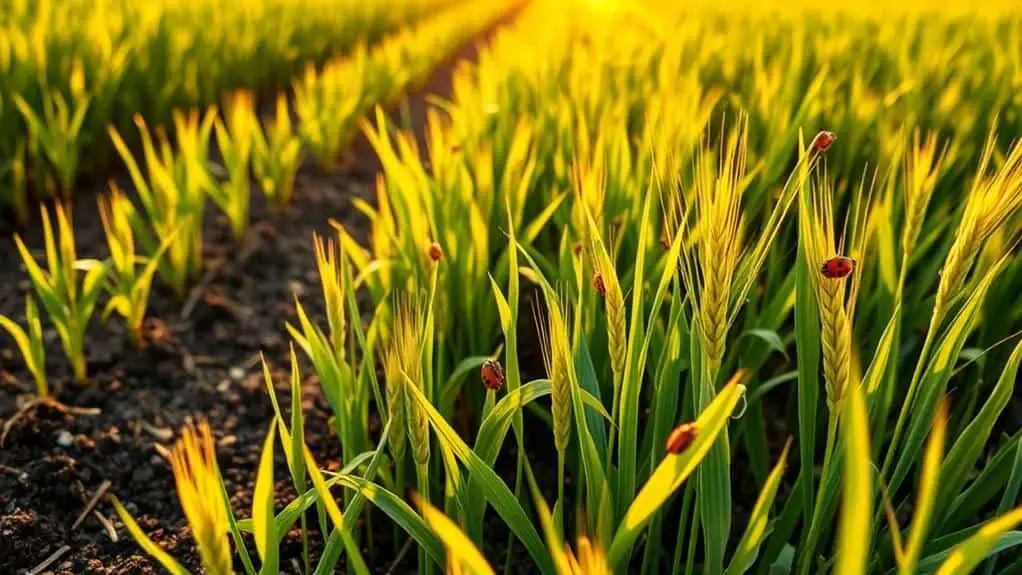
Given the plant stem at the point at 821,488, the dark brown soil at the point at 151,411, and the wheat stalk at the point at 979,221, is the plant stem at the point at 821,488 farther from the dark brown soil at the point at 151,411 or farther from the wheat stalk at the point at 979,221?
the dark brown soil at the point at 151,411

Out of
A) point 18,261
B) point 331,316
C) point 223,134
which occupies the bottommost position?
point 18,261

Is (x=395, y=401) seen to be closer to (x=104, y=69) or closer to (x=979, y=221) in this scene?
(x=979, y=221)

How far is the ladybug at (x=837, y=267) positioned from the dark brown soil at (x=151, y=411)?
0.85m

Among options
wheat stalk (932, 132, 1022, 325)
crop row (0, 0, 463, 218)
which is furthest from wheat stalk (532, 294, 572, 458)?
crop row (0, 0, 463, 218)

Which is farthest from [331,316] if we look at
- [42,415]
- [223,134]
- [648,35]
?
[648,35]

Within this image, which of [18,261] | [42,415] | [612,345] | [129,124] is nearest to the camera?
[612,345]

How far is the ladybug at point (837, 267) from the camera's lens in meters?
0.64

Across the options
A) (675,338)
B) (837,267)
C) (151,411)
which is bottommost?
(151,411)

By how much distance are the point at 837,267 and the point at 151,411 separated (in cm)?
149

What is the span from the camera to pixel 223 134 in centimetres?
238

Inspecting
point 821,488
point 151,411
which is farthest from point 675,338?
point 151,411

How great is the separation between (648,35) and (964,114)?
1.66 meters

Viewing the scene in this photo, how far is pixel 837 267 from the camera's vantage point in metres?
0.65

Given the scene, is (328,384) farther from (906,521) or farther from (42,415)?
(906,521)
